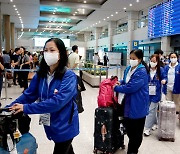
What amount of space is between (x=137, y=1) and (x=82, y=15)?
29.1 feet

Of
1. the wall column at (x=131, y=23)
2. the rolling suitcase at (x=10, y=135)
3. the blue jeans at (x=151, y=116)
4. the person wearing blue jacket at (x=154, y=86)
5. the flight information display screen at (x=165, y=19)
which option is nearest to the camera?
the rolling suitcase at (x=10, y=135)

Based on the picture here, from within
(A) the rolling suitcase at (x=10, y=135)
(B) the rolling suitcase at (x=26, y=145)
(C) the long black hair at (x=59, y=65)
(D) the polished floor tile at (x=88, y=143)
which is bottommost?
(D) the polished floor tile at (x=88, y=143)

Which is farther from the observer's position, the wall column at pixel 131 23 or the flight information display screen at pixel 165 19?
the wall column at pixel 131 23

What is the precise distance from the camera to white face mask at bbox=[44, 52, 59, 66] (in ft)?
6.30

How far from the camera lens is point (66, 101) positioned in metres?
1.83

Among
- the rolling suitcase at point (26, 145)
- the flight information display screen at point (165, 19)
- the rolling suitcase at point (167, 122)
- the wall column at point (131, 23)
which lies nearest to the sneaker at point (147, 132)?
the rolling suitcase at point (167, 122)

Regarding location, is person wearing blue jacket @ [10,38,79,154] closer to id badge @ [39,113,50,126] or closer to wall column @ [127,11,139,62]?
id badge @ [39,113,50,126]

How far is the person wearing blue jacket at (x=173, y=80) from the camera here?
5148 mm

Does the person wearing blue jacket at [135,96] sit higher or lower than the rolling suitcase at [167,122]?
higher

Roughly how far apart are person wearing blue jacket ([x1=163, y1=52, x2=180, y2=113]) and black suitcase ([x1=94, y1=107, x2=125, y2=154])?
2247 mm

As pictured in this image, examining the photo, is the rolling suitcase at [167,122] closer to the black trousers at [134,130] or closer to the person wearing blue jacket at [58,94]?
the black trousers at [134,130]

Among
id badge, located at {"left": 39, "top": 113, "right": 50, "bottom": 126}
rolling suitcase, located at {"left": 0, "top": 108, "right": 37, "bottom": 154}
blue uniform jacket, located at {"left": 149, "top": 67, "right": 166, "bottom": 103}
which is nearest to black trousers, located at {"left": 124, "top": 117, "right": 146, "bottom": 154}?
blue uniform jacket, located at {"left": 149, "top": 67, "right": 166, "bottom": 103}

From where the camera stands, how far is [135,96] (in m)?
3.06

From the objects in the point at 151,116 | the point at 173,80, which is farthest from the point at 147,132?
the point at 173,80
